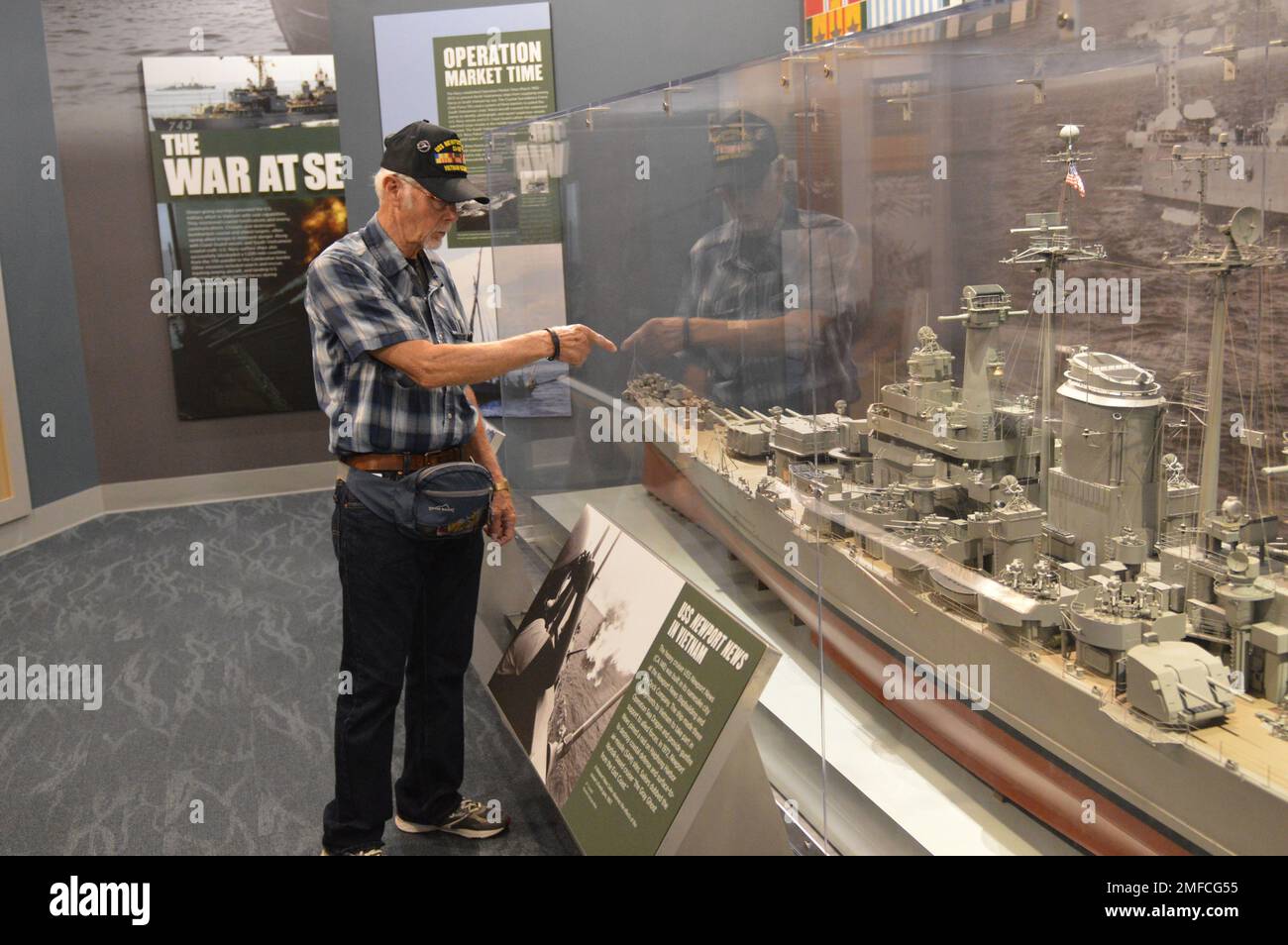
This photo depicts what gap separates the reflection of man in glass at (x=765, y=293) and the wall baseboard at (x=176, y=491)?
18.2 feet

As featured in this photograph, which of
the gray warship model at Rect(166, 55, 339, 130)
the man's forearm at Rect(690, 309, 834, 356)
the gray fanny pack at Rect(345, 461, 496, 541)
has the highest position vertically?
the gray warship model at Rect(166, 55, 339, 130)

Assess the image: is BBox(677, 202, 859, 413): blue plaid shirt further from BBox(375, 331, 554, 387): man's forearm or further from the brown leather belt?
the brown leather belt

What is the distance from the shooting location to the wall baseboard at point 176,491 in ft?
26.0

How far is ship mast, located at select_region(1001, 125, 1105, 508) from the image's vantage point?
2.96 meters

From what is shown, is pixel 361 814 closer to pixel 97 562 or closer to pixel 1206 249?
pixel 1206 249

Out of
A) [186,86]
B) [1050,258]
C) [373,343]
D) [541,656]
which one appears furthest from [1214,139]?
[186,86]

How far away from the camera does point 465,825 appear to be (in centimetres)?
368

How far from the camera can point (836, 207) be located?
3051 mm

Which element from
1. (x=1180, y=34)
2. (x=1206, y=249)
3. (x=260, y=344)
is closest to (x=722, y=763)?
(x=1206, y=249)

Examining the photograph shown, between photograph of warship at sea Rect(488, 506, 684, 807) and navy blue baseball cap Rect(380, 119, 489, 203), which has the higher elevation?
navy blue baseball cap Rect(380, 119, 489, 203)

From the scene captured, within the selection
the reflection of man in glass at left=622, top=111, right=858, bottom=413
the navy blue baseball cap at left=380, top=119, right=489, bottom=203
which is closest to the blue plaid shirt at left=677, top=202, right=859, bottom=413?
the reflection of man in glass at left=622, top=111, right=858, bottom=413

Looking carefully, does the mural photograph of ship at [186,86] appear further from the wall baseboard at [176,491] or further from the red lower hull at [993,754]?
the red lower hull at [993,754]

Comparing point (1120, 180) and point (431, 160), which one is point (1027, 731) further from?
point (431, 160)

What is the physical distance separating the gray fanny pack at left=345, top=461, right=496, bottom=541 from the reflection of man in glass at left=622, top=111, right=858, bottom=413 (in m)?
1.01
